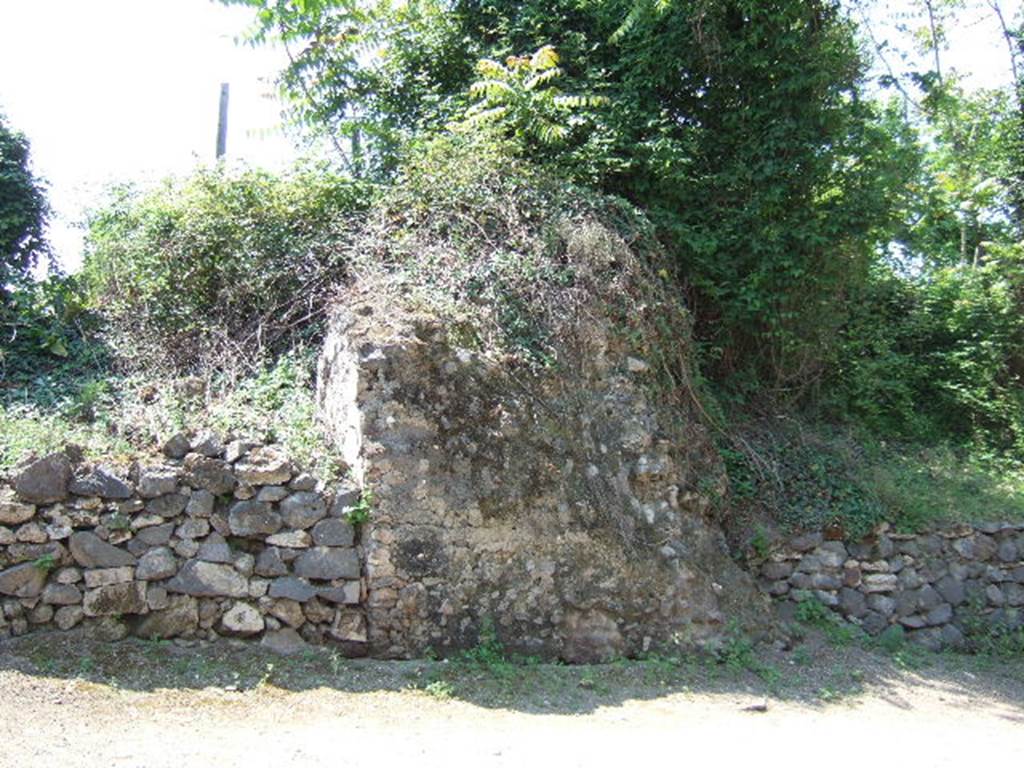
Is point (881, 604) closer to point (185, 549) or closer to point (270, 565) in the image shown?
point (270, 565)

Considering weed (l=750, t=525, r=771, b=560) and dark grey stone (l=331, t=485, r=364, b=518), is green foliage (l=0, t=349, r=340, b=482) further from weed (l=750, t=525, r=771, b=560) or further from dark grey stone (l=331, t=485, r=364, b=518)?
weed (l=750, t=525, r=771, b=560)

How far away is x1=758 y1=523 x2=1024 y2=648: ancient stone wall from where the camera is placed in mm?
8445

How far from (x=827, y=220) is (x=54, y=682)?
8076 mm

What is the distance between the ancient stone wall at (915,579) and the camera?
845 cm

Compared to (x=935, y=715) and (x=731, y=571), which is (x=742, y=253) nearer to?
(x=731, y=571)

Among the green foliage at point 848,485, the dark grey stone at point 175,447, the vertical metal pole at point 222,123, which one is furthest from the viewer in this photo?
the vertical metal pole at point 222,123

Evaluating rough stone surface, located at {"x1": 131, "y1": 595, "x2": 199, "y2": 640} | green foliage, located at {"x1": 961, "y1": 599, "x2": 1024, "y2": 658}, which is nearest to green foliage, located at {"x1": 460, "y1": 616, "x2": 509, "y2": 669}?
rough stone surface, located at {"x1": 131, "y1": 595, "x2": 199, "y2": 640}

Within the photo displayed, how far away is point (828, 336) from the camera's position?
10.1 meters

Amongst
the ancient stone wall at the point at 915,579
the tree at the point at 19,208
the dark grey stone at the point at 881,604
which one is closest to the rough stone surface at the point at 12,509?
the tree at the point at 19,208

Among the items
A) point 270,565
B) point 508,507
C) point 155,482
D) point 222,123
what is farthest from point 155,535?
point 222,123

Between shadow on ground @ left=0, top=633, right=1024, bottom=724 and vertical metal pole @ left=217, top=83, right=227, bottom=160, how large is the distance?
1035 cm

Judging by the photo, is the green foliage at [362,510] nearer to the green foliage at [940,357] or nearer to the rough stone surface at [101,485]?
the rough stone surface at [101,485]

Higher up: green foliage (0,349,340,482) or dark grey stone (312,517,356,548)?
green foliage (0,349,340,482)

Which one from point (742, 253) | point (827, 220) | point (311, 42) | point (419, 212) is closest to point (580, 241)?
point (419, 212)
